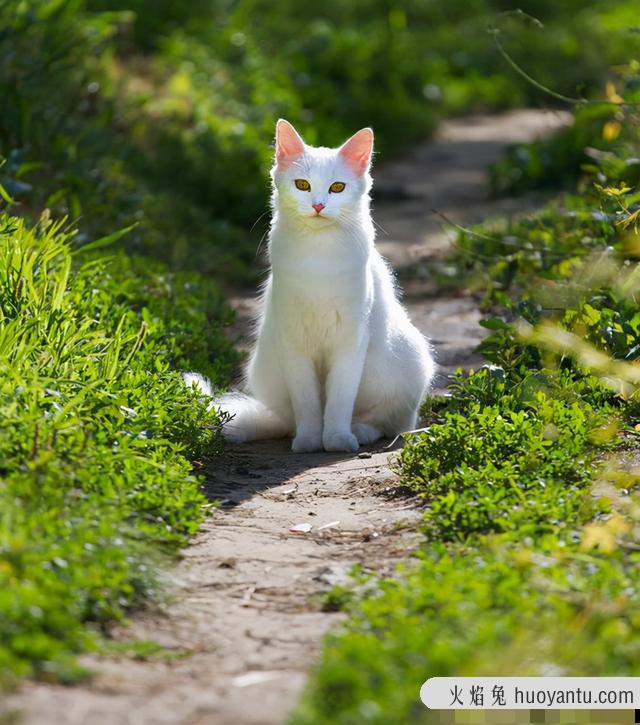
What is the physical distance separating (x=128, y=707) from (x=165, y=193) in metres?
7.17

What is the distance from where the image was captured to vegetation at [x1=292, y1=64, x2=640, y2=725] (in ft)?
9.53

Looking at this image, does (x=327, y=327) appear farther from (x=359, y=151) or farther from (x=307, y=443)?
(x=359, y=151)

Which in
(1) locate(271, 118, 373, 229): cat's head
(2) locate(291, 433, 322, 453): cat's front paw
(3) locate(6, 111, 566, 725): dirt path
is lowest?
(2) locate(291, 433, 322, 453): cat's front paw

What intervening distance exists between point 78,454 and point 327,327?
1797mm

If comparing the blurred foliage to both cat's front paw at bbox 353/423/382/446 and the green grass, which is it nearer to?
the green grass

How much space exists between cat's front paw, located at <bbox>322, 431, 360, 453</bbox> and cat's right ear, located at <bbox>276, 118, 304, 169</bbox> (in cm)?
126

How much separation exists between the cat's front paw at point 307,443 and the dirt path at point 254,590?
55mm

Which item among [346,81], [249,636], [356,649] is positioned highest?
[346,81]

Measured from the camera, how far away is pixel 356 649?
2916 millimetres

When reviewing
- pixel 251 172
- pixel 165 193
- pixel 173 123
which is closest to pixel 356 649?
pixel 165 193

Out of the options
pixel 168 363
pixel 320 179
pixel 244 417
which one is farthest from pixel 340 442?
pixel 320 179

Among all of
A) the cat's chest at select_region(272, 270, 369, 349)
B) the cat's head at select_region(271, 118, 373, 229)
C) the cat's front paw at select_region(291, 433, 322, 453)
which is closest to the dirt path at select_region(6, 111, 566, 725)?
the cat's front paw at select_region(291, 433, 322, 453)

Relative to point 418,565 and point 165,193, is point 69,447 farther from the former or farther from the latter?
point 165,193

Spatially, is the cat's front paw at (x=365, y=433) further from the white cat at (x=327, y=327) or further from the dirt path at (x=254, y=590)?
the dirt path at (x=254, y=590)
